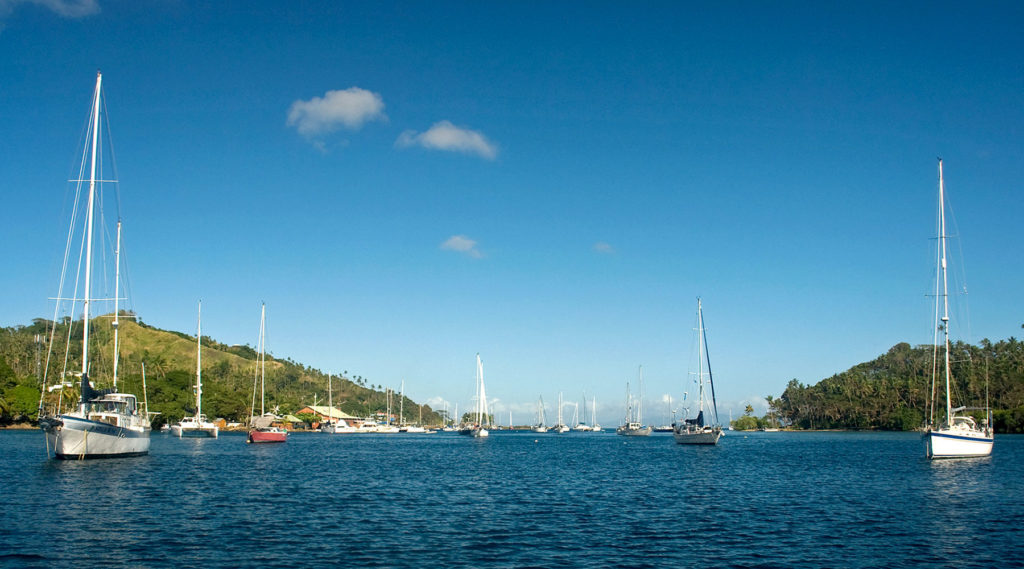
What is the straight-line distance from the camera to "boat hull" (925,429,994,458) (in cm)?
6444

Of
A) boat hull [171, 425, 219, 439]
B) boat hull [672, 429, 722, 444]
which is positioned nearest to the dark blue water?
boat hull [672, 429, 722, 444]

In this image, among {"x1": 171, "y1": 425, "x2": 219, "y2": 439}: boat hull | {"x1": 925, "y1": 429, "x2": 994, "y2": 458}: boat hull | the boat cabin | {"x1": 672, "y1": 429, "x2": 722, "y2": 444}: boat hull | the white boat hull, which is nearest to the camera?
the boat cabin

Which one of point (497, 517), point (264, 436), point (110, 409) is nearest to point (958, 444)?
point (497, 517)

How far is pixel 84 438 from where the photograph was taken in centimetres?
5600

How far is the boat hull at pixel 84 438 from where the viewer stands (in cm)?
5444

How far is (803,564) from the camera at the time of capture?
24469 mm

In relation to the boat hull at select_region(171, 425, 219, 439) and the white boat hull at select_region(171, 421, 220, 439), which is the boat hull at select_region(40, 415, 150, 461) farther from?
the white boat hull at select_region(171, 421, 220, 439)

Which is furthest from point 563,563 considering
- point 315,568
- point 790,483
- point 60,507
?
point 790,483

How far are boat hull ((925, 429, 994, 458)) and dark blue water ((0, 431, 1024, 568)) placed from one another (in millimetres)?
6285

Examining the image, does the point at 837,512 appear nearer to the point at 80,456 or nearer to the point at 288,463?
the point at 288,463

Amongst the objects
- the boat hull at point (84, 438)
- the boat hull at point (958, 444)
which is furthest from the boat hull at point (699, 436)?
the boat hull at point (84, 438)

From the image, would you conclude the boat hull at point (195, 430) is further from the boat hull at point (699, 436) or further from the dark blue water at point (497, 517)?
the boat hull at point (699, 436)

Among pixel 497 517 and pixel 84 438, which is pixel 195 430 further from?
pixel 497 517

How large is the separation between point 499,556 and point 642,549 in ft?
18.0
